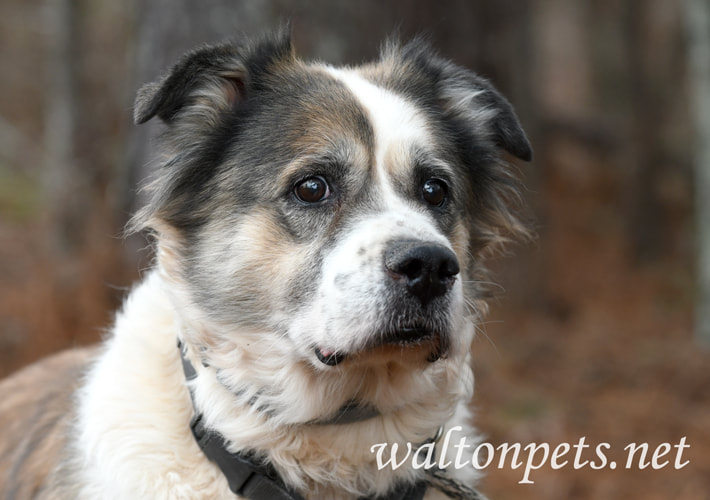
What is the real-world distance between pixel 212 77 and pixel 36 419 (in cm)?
167

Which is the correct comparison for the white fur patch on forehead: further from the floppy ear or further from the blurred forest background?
the blurred forest background

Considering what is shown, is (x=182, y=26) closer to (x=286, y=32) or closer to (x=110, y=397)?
(x=286, y=32)

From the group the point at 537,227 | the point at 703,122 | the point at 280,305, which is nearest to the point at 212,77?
the point at 280,305

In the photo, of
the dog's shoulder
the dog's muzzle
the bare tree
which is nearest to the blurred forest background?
the bare tree

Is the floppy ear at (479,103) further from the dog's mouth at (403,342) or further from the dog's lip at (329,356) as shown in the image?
the dog's lip at (329,356)

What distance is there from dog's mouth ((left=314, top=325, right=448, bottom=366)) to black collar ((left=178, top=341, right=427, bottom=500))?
250 millimetres

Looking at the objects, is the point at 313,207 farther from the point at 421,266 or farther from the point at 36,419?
the point at 36,419

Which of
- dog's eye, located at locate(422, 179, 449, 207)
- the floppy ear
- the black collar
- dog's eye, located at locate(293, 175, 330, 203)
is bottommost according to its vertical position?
the black collar

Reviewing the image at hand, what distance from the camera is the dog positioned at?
8.77 ft

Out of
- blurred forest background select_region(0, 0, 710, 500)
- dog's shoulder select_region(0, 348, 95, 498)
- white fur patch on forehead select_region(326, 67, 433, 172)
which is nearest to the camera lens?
white fur patch on forehead select_region(326, 67, 433, 172)

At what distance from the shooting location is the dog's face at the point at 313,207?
263 cm

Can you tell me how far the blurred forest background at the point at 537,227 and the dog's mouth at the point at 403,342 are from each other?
0.64m

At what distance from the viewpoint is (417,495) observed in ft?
9.37

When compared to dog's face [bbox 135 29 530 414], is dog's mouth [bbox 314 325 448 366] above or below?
below
